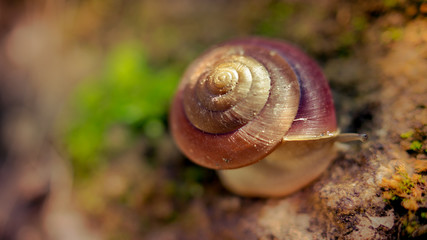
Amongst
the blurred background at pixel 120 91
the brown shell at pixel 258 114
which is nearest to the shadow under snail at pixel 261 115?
the brown shell at pixel 258 114

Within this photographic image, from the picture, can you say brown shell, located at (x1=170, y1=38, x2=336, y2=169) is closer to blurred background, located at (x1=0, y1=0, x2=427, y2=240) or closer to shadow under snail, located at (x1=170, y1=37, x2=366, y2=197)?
shadow under snail, located at (x1=170, y1=37, x2=366, y2=197)

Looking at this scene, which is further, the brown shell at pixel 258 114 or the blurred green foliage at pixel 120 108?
the blurred green foliage at pixel 120 108

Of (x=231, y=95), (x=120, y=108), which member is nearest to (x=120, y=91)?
(x=120, y=108)

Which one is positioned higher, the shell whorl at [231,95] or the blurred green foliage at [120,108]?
the shell whorl at [231,95]

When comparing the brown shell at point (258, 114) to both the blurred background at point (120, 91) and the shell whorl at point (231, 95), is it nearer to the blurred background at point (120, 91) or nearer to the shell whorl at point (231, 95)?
the shell whorl at point (231, 95)

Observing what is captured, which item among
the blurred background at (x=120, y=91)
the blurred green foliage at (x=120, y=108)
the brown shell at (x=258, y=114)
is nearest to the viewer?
the brown shell at (x=258, y=114)

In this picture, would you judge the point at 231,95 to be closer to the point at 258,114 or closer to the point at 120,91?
the point at 258,114

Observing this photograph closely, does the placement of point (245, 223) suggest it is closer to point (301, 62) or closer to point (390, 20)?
point (301, 62)

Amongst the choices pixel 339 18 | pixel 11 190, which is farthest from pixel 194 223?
pixel 11 190
